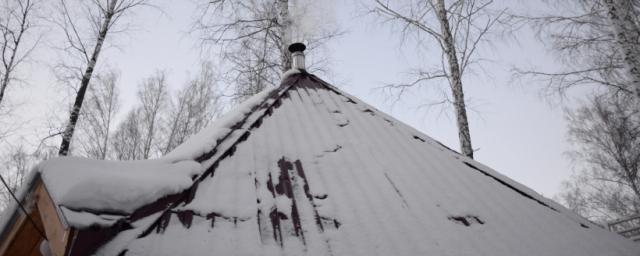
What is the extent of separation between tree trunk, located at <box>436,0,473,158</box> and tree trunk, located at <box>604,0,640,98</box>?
281cm

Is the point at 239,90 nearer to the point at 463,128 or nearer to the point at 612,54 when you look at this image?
the point at 463,128

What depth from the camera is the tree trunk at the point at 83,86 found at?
7.96 metres

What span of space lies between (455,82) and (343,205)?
6.61 m

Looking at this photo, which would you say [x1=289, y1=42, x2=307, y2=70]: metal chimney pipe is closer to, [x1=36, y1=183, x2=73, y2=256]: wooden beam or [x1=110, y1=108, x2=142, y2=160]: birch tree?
[x1=36, y1=183, x2=73, y2=256]: wooden beam

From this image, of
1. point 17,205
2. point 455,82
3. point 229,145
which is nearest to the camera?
point 17,205

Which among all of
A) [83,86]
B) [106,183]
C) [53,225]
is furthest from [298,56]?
[83,86]

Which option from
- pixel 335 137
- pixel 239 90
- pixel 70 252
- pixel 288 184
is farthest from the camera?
pixel 239 90

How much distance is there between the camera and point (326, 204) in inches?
88.1

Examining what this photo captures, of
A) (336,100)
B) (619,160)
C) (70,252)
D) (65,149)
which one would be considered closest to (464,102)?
(336,100)

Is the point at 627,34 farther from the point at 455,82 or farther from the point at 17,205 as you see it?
the point at 17,205

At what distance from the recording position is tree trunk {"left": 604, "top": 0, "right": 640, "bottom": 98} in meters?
5.75

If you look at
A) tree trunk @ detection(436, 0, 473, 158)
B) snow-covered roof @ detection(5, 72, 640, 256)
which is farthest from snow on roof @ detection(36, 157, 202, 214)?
tree trunk @ detection(436, 0, 473, 158)

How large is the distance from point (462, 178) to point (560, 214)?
2.65 ft

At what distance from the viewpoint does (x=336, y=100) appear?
4.02m
